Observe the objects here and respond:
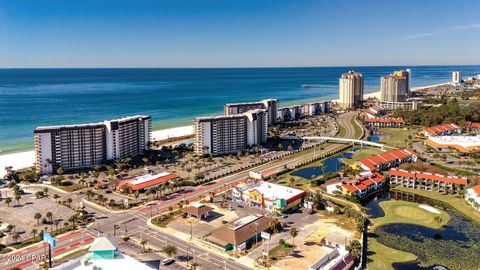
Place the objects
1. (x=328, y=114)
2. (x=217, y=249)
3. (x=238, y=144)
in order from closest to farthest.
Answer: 1. (x=217, y=249)
2. (x=238, y=144)
3. (x=328, y=114)

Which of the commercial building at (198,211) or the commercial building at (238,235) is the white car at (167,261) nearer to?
the commercial building at (238,235)

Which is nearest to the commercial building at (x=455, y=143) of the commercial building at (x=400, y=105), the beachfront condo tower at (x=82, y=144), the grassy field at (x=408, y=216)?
the grassy field at (x=408, y=216)

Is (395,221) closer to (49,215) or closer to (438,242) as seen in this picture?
(438,242)

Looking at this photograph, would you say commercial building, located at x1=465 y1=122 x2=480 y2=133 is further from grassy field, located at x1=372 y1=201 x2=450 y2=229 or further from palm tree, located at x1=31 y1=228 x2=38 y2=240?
palm tree, located at x1=31 y1=228 x2=38 y2=240

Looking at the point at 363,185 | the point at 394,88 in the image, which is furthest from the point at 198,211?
the point at 394,88

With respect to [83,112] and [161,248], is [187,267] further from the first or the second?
[83,112]

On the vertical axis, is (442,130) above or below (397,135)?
above

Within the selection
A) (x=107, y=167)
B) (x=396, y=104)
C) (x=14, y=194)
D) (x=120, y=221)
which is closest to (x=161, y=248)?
(x=120, y=221)

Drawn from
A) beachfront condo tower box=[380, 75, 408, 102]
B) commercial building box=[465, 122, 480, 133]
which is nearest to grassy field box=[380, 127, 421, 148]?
commercial building box=[465, 122, 480, 133]
